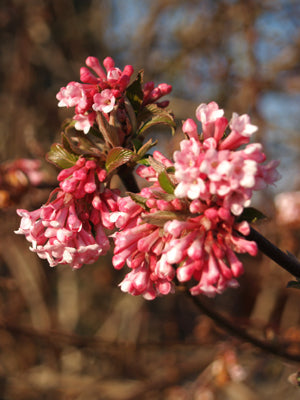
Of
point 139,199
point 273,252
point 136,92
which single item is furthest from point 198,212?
point 136,92

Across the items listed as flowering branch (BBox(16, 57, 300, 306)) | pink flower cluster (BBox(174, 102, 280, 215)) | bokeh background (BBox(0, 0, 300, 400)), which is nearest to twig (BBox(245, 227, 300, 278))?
flowering branch (BBox(16, 57, 300, 306))

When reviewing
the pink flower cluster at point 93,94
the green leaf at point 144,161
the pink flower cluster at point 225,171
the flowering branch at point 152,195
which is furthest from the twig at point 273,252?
the pink flower cluster at point 93,94

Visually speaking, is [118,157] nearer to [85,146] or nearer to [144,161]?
[144,161]

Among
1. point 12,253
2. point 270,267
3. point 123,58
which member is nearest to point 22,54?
point 123,58

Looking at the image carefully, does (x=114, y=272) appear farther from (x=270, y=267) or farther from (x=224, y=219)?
(x=224, y=219)

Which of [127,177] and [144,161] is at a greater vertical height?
[144,161]

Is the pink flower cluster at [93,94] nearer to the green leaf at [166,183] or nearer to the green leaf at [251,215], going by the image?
the green leaf at [166,183]
